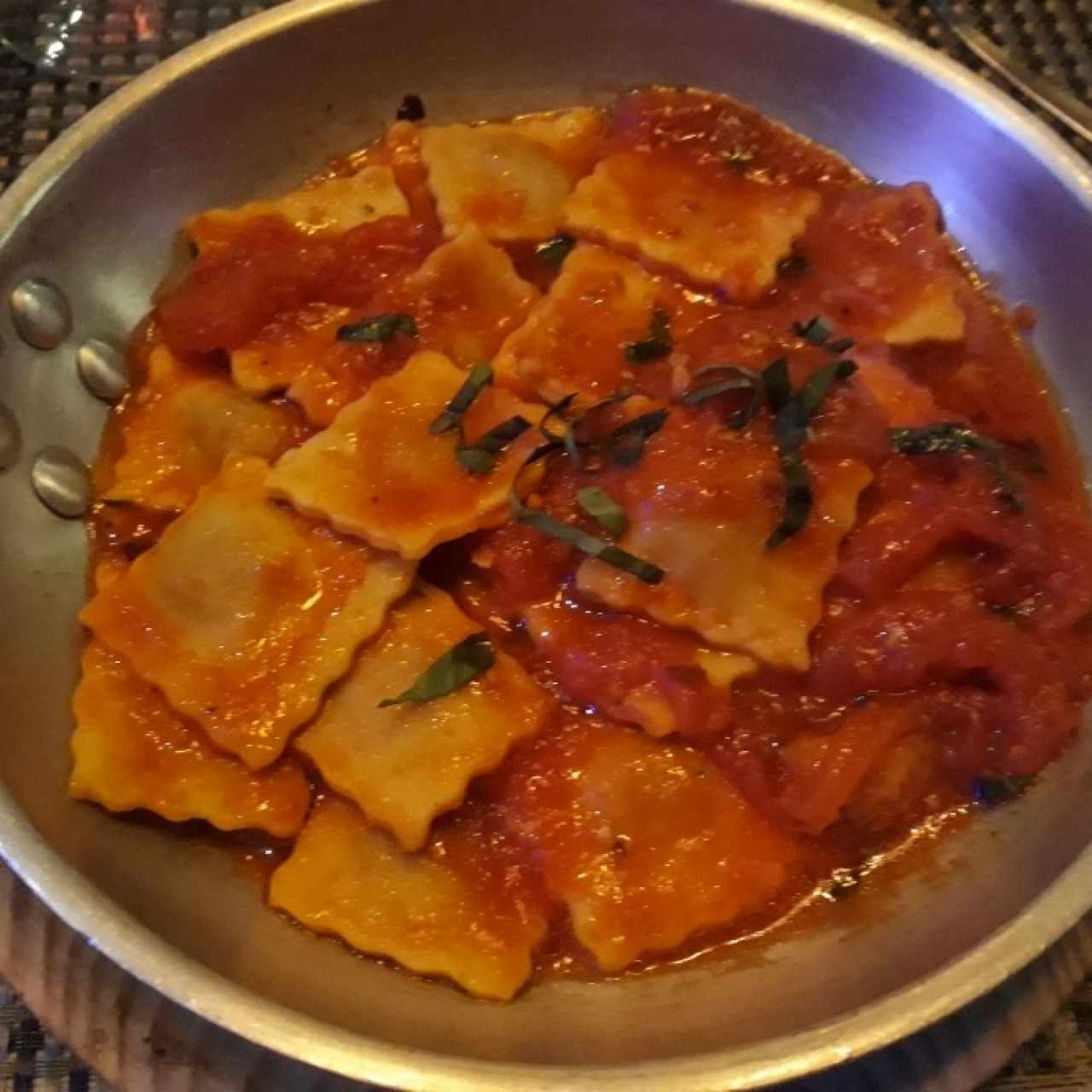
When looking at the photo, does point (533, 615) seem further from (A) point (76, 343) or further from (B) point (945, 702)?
(A) point (76, 343)

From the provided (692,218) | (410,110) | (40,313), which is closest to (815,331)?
(692,218)

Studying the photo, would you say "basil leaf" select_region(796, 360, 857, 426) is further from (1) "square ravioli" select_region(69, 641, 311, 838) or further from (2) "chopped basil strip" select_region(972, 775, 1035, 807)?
(1) "square ravioli" select_region(69, 641, 311, 838)

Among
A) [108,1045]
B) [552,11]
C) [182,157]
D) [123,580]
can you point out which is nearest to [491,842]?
[108,1045]

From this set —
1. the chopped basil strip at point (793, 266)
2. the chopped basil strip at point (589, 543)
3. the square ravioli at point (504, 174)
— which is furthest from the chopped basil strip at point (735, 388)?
the square ravioli at point (504, 174)

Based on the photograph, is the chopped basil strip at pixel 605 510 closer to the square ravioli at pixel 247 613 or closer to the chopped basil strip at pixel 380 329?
the square ravioli at pixel 247 613

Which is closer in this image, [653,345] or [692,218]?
[653,345]

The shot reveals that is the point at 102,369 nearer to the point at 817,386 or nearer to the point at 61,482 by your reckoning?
the point at 61,482

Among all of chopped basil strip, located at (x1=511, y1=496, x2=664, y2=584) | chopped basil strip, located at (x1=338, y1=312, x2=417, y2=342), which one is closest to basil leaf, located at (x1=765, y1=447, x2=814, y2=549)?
chopped basil strip, located at (x1=511, y1=496, x2=664, y2=584)
